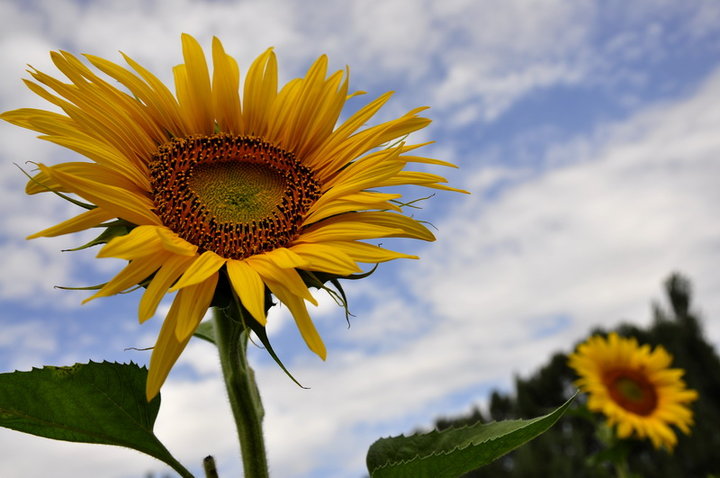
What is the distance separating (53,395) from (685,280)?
20.8 meters

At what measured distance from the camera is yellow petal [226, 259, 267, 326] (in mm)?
1524

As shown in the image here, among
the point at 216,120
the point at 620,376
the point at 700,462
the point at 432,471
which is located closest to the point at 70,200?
the point at 216,120

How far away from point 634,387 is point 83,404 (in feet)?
20.8

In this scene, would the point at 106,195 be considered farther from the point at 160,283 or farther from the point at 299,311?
the point at 299,311

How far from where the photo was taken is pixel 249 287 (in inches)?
61.9

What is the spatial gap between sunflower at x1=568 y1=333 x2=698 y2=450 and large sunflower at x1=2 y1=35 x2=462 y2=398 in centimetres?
522

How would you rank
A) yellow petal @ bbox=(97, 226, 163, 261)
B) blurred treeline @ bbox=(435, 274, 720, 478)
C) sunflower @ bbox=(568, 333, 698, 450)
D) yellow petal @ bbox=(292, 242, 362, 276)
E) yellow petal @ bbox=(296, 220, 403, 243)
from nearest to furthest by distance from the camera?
1. yellow petal @ bbox=(97, 226, 163, 261)
2. yellow petal @ bbox=(292, 242, 362, 276)
3. yellow petal @ bbox=(296, 220, 403, 243)
4. sunflower @ bbox=(568, 333, 698, 450)
5. blurred treeline @ bbox=(435, 274, 720, 478)

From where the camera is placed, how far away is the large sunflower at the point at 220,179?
63.3 inches

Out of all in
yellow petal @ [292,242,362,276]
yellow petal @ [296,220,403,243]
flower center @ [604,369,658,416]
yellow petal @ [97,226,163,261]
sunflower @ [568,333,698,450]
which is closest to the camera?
yellow petal @ [97,226,163,261]

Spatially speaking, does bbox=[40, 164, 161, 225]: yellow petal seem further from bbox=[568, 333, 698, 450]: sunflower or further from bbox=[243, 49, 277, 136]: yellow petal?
bbox=[568, 333, 698, 450]: sunflower

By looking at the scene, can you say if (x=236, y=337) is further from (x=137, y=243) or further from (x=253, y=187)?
(x=253, y=187)

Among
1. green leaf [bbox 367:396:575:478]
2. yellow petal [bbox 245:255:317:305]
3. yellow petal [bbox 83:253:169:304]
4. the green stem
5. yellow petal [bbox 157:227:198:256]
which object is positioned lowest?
green leaf [bbox 367:396:575:478]

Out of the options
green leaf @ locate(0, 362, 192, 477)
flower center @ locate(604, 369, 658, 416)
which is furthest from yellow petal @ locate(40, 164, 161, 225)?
flower center @ locate(604, 369, 658, 416)

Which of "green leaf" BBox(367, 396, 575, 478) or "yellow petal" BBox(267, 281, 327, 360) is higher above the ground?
"yellow petal" BBox(267, 281, 327, 360)
